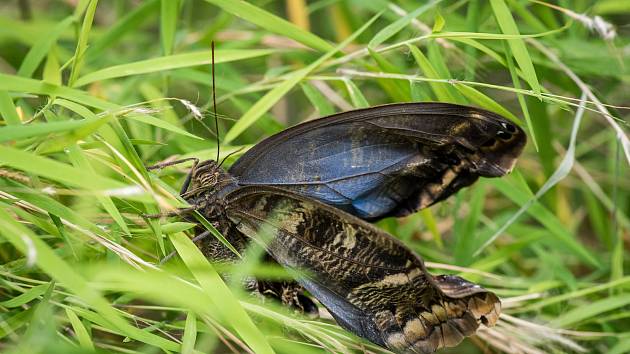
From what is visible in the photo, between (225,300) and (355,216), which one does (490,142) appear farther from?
(225,300)

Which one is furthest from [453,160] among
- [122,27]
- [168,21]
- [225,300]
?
[122,27]

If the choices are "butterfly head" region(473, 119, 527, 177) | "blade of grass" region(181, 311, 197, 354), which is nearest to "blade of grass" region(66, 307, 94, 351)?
"blade of grass" region(181, 311, 197, 354)

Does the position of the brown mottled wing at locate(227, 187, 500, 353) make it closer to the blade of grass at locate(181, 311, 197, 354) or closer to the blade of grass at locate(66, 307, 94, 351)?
the blade of grass at locate(181, 311, 197, 354)

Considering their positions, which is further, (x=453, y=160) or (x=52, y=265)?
(x=453, y=160)

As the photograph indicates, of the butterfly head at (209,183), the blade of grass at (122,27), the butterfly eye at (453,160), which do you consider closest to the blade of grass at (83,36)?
the butterfly head at (209,183)

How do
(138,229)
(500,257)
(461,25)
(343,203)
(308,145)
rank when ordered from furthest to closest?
(461,25) < (500,257) < (343,203) < (308,145) < (138,229)

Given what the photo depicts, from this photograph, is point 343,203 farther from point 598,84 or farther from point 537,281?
point 598,84

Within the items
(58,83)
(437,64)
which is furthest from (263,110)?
(58,83)
